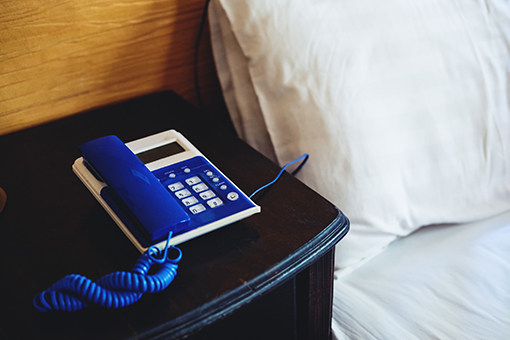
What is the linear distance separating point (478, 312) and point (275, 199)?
321 mm

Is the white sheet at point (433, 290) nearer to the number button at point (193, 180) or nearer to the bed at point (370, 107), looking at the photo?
the bed at point (370, 107)

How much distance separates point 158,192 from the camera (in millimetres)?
440

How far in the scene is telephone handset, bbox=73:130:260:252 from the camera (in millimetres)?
416

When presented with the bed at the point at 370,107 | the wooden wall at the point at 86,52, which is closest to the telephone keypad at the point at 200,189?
the bed at the point at 370,107

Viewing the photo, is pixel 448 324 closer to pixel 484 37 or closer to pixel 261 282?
pixel 261 282

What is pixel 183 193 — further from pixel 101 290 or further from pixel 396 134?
pixel 396 134

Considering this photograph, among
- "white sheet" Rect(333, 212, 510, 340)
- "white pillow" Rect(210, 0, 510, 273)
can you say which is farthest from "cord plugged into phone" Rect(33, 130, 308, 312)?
"white sheet" Rect(333, 212, 510, 340)

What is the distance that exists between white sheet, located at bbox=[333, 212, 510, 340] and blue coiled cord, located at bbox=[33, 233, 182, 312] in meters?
0.32

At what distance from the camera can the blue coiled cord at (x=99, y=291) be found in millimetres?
368

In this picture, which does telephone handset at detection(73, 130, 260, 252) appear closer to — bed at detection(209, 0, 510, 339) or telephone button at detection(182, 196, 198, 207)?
telephone button at detection(182, 196, 198, 207)

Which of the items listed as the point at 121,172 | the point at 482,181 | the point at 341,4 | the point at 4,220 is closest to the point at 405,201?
the point at 482,181

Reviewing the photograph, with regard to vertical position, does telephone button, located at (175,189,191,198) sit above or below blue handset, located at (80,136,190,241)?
below

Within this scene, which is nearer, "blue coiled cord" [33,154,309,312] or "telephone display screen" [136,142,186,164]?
"blue coiled cord" [33,154,309,312]

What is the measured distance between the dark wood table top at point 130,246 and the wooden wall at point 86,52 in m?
0.09
